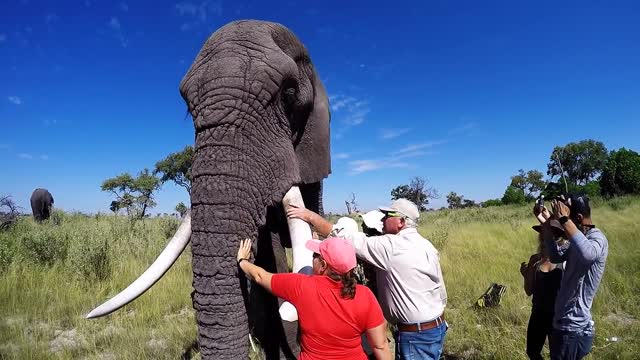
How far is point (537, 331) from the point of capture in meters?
4.00

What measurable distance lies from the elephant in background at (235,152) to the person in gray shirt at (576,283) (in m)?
2.16

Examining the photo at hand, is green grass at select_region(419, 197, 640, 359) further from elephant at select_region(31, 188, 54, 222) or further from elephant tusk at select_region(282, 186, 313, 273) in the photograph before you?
elephant at select_region(31, 188, 54, 222)

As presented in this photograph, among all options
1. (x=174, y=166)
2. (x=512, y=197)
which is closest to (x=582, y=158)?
(x=512, y=197)

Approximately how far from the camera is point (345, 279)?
232cm

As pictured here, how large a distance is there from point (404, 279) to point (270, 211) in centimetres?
137

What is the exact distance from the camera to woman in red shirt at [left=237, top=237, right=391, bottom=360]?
2.32 m

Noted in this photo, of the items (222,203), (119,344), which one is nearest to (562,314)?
(222,203)

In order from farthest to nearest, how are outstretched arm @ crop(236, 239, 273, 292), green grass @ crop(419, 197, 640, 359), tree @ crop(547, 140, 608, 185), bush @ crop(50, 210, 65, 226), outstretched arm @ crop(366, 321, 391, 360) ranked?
tree @ crop(547, 140, 608, 185) → bush @ crop(50, 210, 65, 226) → green grass @ crop(419, 197, 640, 359) → outstretched arm @ crop(236, 239, 273, 292) → outstretched arm @ crop(366, 321, 391, 360)

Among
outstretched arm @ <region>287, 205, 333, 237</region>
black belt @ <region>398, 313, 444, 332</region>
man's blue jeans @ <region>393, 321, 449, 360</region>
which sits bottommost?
man's blue jeans @ <region>393, 321, 449, 360</region>

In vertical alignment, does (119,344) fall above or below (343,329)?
below

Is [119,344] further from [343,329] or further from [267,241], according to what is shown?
[343,329]

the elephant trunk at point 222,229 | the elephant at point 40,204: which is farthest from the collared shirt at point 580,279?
the elephant at point 40,204

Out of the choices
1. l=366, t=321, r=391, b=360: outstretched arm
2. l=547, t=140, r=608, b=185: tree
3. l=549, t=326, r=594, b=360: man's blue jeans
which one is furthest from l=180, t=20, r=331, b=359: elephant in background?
l=547, t=140, r=608, b=185: tree

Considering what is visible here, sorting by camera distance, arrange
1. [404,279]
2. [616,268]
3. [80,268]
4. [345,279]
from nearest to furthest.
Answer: [345,279] < [404,279] < [80,268] < [616,268]
